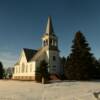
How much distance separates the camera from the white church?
50562mm

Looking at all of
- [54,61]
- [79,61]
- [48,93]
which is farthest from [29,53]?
[48,93]

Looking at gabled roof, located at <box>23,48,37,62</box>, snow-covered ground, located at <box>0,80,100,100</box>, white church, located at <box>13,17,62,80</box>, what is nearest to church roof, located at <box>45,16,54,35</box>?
white church, located at <box>13,17,62,80</box>

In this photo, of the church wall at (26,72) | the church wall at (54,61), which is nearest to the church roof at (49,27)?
the church wall at (54,61)

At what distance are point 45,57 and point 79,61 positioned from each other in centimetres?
1152

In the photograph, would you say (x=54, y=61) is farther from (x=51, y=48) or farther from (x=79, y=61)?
(x=79, y=61)

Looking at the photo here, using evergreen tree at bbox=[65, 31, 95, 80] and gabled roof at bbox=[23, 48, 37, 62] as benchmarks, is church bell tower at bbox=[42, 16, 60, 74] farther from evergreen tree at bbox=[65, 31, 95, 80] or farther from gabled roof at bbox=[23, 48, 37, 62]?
evergreen tree at bbox=[65, 31, 95, 80]

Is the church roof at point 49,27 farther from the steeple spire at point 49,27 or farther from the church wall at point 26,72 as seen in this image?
the church wall at point 26,72

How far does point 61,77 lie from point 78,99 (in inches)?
1339

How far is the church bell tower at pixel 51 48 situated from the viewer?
5081 cm

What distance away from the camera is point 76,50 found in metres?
44.0

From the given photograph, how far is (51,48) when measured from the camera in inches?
2015

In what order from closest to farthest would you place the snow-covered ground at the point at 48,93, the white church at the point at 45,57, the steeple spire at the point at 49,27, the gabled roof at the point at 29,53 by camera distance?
the snow-covered ground at the point at 48,93 → the white church at the point at 45,57 → the steeple spire at the point at 49,27 → the gabled roof at the point at 29,53

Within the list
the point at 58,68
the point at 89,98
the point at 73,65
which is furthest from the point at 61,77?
the point at 89,98

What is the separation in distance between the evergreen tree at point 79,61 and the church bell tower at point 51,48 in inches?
279
